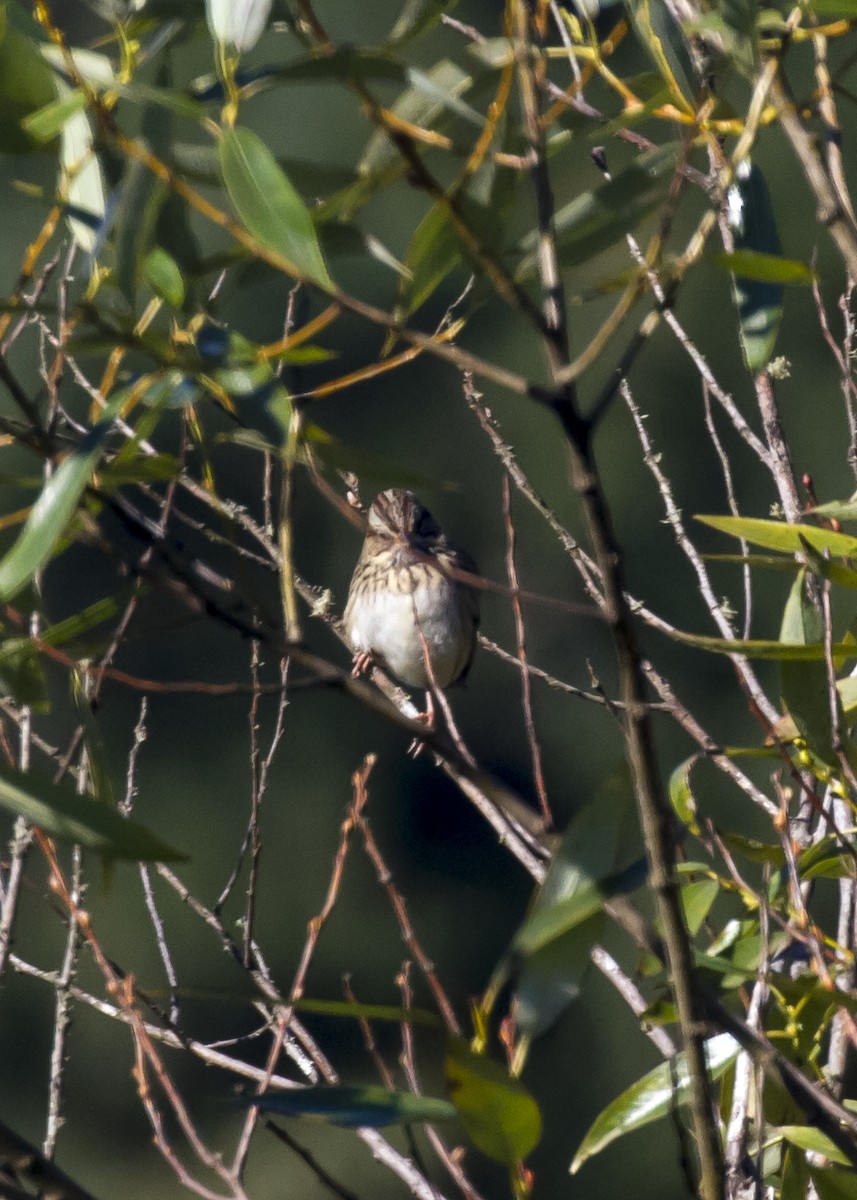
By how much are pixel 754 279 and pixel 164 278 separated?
40cm


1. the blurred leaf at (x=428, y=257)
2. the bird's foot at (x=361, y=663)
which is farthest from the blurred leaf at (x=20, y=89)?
the bird's foot at (x=361, y=663)

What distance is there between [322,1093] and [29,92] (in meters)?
0.64

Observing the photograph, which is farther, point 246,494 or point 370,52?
point 246,494

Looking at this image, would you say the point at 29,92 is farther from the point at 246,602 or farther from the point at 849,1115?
the point at 849,1115

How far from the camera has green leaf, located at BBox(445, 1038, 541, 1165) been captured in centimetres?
97

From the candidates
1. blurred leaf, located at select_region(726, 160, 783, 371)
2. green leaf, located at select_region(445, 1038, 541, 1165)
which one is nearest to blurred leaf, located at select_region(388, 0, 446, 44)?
blurred leaf, located at select_region(726, 160, 783, 371)

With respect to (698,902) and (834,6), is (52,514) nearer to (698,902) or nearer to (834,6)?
(834,6)

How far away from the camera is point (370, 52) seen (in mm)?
954

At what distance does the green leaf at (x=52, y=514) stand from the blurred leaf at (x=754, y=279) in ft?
1.47

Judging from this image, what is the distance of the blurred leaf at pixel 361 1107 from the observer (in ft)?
3.26

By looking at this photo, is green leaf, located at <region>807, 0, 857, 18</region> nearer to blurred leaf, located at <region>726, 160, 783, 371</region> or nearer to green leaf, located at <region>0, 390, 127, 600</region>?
blurred leaf, located at <region>726, 160, 783, 371</region>

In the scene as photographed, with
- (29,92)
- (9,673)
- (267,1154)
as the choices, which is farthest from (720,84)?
(267,1154)

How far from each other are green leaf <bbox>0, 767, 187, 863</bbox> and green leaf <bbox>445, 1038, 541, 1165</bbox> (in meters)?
0.22

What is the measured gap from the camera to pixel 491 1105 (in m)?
1.00
